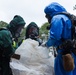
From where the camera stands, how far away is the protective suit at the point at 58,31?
556 cm

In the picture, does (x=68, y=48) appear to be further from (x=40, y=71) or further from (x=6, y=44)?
(x=6, y=44)

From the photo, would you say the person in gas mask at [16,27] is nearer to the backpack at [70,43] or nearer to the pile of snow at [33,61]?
the pile of snow at [33,61]

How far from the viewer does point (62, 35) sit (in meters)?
5.66

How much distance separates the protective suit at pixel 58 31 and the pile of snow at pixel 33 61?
0.18m

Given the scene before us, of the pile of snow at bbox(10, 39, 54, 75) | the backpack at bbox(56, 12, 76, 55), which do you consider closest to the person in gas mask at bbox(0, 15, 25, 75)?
the pile of snow at bbox(10, 39, 54, 75)

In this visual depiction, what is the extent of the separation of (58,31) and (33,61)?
2.25ft

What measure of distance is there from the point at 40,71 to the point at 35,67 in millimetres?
98

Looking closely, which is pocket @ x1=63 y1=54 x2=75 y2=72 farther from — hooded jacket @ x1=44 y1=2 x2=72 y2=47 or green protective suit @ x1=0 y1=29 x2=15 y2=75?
green protective suit @ x1=0 y1=29 x2=15 y2=75

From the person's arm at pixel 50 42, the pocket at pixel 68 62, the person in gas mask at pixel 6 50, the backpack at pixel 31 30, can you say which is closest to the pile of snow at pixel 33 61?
the person in gas mask at pixel 6 50

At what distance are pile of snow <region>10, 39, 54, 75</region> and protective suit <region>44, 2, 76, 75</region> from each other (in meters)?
0.18

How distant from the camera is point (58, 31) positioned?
5551 millimetres

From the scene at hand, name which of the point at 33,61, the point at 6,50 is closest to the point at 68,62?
the point at 33,61

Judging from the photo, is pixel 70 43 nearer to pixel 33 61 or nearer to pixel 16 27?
pixel 33 61

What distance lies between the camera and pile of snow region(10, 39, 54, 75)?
231 inches
